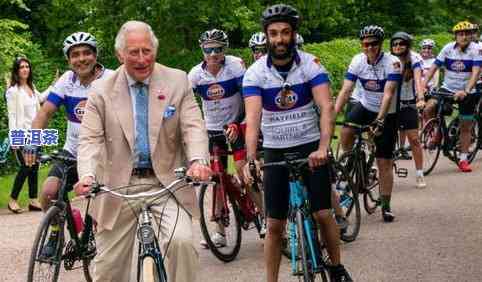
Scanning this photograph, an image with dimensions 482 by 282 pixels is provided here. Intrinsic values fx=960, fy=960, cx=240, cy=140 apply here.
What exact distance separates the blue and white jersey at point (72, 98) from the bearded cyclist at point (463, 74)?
7.67m

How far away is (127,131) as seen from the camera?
209 inches

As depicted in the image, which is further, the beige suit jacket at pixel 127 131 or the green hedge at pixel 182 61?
the green hedge at pixel 182 61

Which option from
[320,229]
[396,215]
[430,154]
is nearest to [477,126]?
[430,154]

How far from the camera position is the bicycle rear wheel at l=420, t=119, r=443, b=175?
563 inches

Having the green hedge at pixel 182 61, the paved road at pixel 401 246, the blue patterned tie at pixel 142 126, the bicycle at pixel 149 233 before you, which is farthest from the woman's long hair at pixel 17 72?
the bicycle at pixel 149 233

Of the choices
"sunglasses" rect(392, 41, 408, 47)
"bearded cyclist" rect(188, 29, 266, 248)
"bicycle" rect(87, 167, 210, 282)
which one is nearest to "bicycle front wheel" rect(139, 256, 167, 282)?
"bicycle" rect(87, 167, 210, 282)

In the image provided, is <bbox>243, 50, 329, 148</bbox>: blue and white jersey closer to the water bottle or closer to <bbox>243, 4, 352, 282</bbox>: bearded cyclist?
<bbox>243, 4, 352, 282</bbox>: bearded cyclist

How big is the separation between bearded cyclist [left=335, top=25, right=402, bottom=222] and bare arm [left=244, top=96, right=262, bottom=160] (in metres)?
3.05

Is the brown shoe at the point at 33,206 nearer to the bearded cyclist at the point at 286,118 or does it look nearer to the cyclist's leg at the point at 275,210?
the bearded cyclist at the point at 286,118

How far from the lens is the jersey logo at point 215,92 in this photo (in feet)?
29.7

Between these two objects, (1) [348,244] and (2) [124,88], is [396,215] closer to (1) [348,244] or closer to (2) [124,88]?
(1) [348,244]

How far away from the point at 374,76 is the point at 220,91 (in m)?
1.85

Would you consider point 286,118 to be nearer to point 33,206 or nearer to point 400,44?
point 400,44

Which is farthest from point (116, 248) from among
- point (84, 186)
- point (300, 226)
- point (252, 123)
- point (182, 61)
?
point (182, 61)
